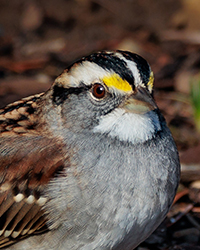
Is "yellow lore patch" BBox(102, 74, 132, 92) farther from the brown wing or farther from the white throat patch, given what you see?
the brown wing

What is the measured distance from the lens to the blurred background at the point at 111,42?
7824 millimetres

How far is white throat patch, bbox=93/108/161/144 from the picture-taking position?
4176mm

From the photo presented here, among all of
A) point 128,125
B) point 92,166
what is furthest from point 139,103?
point 92,166

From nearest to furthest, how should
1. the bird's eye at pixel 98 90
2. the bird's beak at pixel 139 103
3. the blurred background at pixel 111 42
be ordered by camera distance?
1. the bird's beak at pixel 139 103
2. the bird's eye at pixel 98 90
3. the blurred background at pixel 111 42

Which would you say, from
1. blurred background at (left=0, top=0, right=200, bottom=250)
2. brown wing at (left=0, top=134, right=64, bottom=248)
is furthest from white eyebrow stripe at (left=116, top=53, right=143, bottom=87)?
blurred background at (left=0, top=0, right=200, bottom=250)

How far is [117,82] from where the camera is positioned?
13.6ft

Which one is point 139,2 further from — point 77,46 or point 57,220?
point 57,220

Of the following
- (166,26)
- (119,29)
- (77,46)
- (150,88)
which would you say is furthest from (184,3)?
(150,88)

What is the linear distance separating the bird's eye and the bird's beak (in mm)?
179

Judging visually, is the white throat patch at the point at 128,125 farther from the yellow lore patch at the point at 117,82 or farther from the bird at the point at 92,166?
the yellow lore patch at the point at 117,82

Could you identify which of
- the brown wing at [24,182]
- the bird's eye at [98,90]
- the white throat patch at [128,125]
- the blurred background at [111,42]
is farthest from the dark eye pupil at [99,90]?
the blurred background at [111,42]

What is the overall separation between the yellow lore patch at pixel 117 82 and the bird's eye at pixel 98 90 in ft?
0.23

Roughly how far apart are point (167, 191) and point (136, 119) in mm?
691

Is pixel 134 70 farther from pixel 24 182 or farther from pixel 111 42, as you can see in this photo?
pixel 111 42
